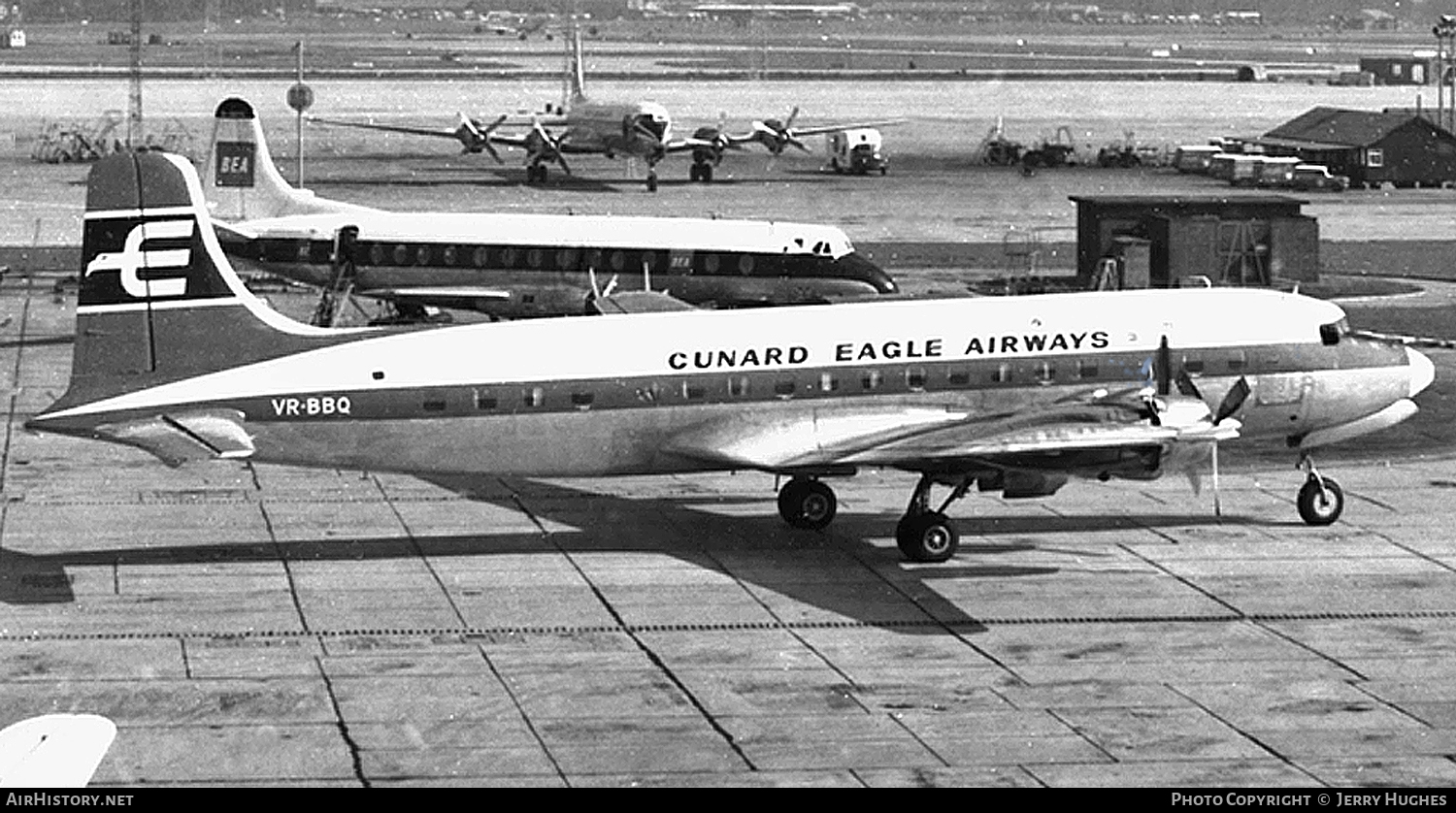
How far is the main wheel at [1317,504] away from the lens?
42094mm

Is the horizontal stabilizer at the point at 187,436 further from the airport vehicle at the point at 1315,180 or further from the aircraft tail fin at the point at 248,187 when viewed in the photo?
the airport vehicle at the point at 1315,180

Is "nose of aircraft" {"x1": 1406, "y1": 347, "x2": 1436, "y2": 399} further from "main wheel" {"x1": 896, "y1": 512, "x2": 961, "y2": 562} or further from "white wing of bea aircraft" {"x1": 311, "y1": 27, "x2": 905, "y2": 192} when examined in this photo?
"white wing of bea aircraft" {"x1": 311, "y1": 27, "x2": 905, "y2": 192}

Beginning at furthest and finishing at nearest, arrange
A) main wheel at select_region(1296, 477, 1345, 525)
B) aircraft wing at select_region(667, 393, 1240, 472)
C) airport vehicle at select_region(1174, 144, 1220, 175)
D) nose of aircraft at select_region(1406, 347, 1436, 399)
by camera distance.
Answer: airport vehicle at select_region(1174, 144, 1220, 175), nose of aircraft at select_region(1406, 347, 1436, 399), main wheel at select_region(1296, 477, 1345, 525), aircraft wing at select_region(667, 393, 1240, 472)

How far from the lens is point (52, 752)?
18.2 m

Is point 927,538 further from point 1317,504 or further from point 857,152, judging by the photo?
point 857,152

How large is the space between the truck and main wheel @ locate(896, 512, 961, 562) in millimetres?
92007

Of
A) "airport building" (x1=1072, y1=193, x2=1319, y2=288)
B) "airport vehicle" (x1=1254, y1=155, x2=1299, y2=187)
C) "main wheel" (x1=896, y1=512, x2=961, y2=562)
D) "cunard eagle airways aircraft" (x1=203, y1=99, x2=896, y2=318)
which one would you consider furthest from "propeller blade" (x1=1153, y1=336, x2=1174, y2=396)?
"airport vehicle" (x1=1254, y1=155, x2=1299, y2=187)

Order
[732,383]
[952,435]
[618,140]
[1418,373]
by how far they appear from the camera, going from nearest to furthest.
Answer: [952,435] → [732,383] → [1418,373] → [618,140]

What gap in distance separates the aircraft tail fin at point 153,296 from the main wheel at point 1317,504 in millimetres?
17363

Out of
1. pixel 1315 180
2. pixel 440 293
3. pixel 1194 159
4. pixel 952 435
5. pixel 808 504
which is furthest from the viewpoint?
pixel 1194 159

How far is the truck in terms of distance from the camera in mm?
129625

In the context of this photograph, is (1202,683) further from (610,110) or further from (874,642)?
(610,110)

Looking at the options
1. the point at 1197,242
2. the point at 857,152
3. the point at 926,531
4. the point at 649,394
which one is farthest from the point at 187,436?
the point at 857,152

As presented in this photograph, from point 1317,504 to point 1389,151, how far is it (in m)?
86.4
